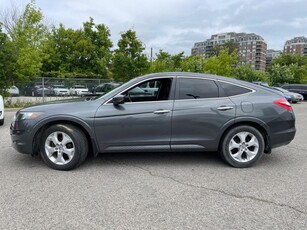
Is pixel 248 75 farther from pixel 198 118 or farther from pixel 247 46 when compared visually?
pixel 247 46

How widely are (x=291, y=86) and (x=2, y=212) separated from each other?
83.9ft

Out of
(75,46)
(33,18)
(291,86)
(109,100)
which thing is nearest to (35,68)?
(33,18)

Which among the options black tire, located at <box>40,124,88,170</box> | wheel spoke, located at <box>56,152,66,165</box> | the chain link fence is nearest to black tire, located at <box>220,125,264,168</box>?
black tire, located at <box>40,124,88,170</box>

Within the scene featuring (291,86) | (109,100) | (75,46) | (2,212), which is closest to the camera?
(2,212)

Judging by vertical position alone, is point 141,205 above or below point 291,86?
below

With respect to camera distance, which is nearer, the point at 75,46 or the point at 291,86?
the point at 291,86

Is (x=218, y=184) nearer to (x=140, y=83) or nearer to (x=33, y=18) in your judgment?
(x=140, y=83)

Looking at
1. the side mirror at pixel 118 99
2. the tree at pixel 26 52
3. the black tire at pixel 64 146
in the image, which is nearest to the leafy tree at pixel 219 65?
the tree at pixel 26 52

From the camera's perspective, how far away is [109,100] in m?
4.05

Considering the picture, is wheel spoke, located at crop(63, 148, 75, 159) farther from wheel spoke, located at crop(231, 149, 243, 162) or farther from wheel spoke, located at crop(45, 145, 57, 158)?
wheel spoke, located at crop(231, 149, 243, 162)

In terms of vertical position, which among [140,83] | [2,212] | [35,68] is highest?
[35,68]

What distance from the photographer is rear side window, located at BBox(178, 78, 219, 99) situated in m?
4.21

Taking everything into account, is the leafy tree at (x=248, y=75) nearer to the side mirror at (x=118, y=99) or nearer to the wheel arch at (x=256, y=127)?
the wheel arch at (x=256, y=127)

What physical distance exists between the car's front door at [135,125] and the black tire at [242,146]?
99 centimetres
